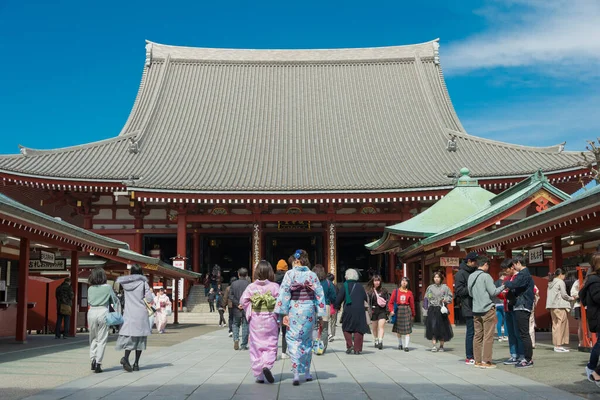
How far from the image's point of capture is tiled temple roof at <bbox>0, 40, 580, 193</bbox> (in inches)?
1174

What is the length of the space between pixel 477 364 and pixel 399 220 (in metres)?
19.9

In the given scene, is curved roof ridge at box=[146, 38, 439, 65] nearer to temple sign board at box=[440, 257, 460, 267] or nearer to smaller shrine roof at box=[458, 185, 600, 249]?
temple sign board at box=[440, 257, 460, 267]

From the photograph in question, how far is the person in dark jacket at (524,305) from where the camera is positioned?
10633mm

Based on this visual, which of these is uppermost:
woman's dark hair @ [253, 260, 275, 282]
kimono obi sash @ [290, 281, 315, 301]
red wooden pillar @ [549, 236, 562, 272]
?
red wooden pillar @ [549, 236, 562, 272]

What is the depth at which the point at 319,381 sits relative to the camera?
30.6 feet

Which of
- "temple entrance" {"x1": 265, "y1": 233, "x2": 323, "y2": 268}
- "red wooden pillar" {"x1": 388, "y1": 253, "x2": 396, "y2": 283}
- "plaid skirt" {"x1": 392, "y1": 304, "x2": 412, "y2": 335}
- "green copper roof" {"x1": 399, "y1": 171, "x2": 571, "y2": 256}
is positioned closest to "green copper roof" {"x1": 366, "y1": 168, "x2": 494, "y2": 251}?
"green copper roof" {"x1": 399, "y1": 171, "x2": 571, "y2": 256}

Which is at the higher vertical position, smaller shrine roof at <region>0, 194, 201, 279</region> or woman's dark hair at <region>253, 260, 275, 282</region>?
smaller shrine roof at <region>0, 194, 201, 279</region>

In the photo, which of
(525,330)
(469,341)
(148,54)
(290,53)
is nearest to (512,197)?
(469,341)

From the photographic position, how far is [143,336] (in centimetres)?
1052

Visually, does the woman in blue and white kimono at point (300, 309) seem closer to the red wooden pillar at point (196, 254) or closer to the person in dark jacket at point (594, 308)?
the person in dark jacket at point (594, 308)

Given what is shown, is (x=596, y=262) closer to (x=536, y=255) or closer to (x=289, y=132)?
(x=536, y=255)

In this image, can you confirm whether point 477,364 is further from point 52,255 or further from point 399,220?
point 399,220

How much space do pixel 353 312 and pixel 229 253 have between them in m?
23.0

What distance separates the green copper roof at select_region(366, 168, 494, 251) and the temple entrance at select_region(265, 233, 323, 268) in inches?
352
